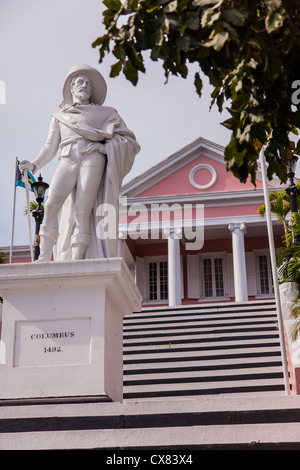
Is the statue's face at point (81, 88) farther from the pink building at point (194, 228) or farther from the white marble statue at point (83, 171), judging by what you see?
the pink building at point (194, 228)

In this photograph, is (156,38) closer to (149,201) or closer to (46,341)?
(46,341)

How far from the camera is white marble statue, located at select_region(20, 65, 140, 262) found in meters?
6.47

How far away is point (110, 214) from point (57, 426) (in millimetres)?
2448

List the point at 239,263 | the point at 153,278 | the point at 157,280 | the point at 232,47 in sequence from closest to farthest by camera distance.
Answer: the point at 232,47
the point at 239,263
the point at 157,280
the point at 153,278

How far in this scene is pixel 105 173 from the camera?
6691mm

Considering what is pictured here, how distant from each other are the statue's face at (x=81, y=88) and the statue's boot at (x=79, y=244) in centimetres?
161

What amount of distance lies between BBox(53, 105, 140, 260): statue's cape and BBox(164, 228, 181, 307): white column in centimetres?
1371

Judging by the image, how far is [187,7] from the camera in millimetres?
3811

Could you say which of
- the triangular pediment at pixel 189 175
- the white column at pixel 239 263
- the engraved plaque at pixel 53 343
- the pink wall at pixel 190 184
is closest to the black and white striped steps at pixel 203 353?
the engraved plaque at pixel 53 343

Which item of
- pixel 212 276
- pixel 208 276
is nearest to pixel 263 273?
pixel 212 276

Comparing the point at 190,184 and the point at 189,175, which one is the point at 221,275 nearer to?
the point at 190,184

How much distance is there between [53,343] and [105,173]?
74.0 inches

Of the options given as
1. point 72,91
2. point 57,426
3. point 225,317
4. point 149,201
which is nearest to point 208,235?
point 149,201

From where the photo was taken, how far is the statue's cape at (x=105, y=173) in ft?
21.2
